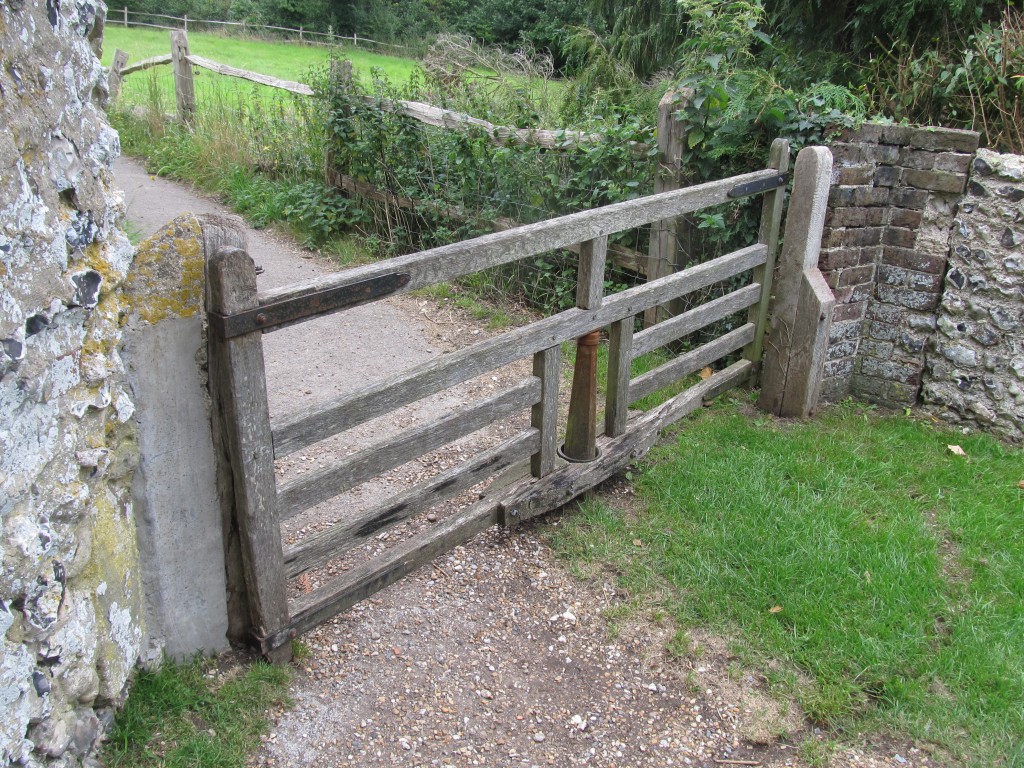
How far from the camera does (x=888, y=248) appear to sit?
4.92 metres

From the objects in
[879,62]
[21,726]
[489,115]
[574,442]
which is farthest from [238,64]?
[21,726]

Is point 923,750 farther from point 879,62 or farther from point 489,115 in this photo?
point 489,115

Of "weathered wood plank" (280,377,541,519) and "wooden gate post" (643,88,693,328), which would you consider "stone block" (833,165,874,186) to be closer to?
"wooden gate post" (643,88,693,328)

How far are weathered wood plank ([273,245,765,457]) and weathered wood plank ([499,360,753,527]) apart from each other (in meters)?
0.60

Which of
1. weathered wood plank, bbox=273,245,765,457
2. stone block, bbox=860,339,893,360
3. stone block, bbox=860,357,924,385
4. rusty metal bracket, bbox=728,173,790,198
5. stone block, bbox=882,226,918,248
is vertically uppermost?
rusty metal bracket, bbox=728,173,790,198

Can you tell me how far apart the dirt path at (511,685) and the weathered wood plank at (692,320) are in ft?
3.75

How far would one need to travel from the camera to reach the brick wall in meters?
4.64

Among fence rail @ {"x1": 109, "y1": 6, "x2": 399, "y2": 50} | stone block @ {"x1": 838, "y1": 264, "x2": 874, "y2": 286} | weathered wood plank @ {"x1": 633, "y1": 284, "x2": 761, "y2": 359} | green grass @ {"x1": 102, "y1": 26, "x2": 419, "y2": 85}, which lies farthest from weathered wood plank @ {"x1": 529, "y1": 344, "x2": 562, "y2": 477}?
fence rail @ {"x1": 109, "y1": 6, "x2": 399, "y2": 50}

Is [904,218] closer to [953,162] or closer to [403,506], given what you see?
[953,162]

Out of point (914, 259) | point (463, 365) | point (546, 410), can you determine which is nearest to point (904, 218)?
point (914, 259)

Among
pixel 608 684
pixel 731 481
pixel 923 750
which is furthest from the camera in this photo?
pixel 731 481

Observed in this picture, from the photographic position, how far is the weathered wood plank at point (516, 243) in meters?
2.66

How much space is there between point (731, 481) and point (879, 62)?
3.40 metres

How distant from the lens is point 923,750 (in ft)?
8.87
